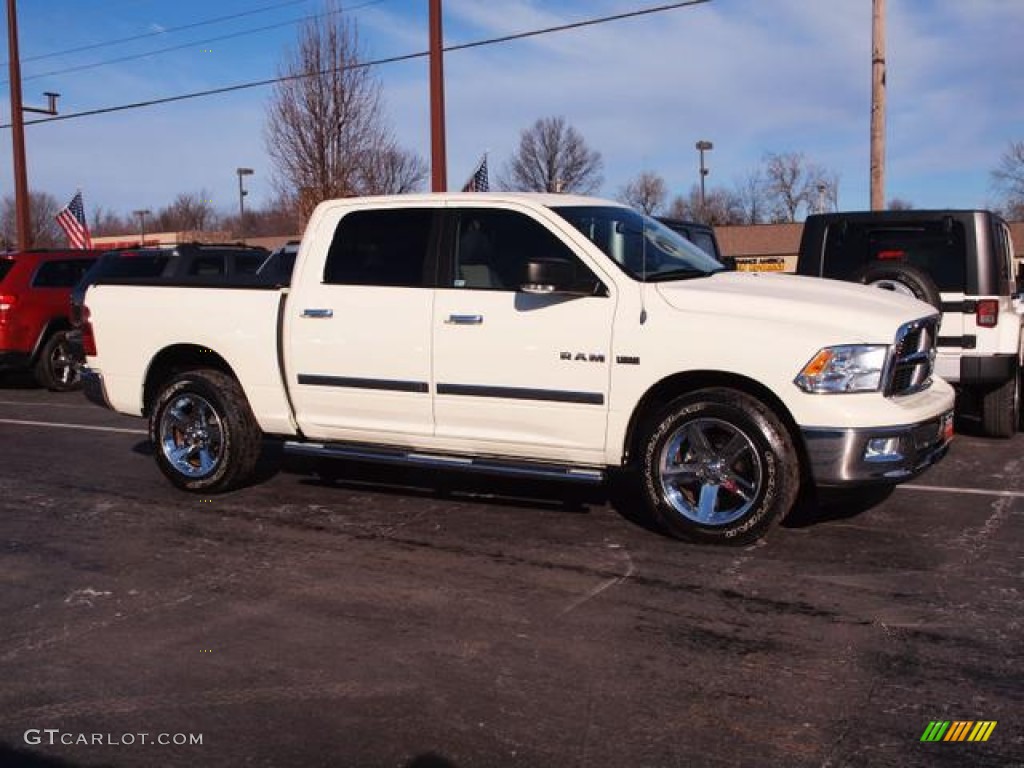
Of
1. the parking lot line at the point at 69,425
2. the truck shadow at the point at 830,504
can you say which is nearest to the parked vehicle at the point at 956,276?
the truck shadow at the point at 830,504

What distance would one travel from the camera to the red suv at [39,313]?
13.3 meters

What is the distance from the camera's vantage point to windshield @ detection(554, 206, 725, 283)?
5785 millimetres

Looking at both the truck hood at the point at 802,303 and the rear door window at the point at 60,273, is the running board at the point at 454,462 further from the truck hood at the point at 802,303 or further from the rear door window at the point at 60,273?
the rear door window at the point at 60,273

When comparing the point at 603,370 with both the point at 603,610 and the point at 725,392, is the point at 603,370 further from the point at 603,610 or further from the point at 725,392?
the point at 603,610

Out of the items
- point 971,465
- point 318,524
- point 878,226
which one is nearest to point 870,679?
point 318,524

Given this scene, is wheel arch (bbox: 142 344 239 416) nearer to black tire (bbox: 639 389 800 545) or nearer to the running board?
the running board

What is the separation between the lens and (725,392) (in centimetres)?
539

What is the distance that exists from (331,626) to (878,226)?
20.7 feet

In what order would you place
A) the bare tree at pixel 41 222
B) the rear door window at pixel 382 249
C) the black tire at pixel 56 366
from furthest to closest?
the bare tree at pixel 41 222 < the black tire at pixel 56 366 < the rear door window at pixel 382 249

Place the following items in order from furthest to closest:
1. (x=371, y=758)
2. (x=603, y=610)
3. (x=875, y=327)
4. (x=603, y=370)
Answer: (x=603, y=370)
(x=875, y=327)
(x=603, y=610)
(x=371, y=758)

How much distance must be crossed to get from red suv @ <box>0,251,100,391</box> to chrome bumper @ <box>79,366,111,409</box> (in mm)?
6736

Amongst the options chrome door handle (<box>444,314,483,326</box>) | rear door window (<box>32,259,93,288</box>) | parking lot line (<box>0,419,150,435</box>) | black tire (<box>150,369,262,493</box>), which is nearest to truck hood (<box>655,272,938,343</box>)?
chrome door handle (<box>444,314,483,326</box>)

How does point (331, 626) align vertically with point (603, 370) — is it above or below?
below
